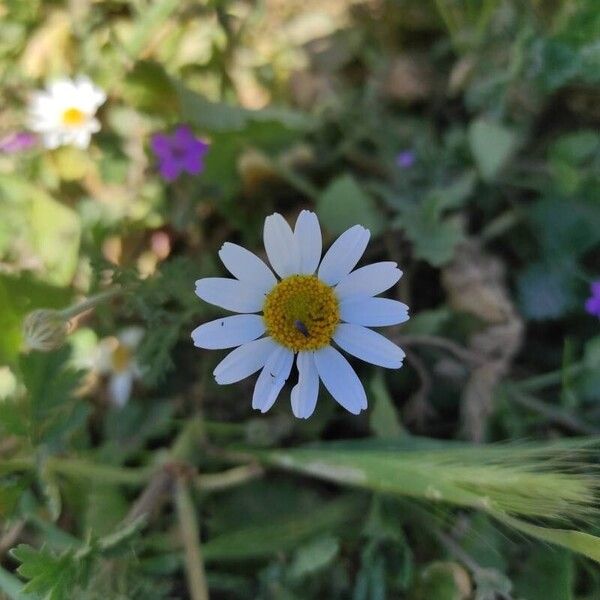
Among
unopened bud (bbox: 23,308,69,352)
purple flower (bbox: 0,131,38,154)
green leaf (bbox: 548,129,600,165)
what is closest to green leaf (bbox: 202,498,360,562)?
unopened bud (bbox: 23,308,69,352)

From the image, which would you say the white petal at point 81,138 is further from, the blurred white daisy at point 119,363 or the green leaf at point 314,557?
the green leaf at point 314,557

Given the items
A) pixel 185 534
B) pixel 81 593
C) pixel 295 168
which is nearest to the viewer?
pixel 81 593

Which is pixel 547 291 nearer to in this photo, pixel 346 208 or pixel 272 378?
pixel 346 208

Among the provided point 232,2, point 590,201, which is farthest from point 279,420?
point 232,2

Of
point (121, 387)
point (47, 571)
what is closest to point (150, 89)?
point (121, 387)

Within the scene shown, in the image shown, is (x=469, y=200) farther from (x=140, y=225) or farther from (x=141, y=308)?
(x=141, y=308)
